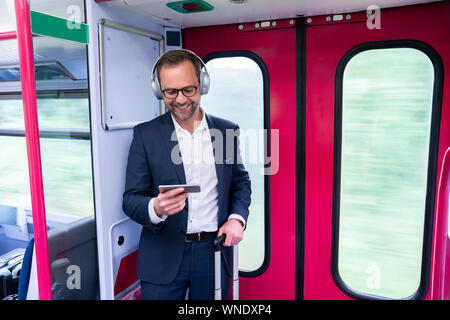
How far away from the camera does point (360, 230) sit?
107 inches

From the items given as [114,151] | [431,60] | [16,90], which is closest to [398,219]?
[431,60]

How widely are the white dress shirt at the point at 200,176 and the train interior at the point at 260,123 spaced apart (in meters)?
0.49

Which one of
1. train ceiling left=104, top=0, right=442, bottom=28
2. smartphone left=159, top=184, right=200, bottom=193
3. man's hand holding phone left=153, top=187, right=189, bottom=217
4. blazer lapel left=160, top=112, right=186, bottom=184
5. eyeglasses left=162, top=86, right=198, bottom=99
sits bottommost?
man's hand holding phone left=153, top=187, right=189, bottom=217

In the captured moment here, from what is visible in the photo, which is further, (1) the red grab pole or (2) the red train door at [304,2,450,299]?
(2) the red train door at [304,2,450,299]

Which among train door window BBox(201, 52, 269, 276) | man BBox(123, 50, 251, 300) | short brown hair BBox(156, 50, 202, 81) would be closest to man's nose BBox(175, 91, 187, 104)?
man BBox(123, 50, 251, 300)

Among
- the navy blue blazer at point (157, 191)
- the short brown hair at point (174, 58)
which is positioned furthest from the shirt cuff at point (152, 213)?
the short brown hair at point (174, 58)

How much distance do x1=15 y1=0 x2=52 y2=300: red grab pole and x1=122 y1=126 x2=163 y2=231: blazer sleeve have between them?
1.60 ft

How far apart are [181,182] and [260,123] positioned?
98 centimetres

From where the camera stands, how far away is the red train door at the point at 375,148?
2375 mm

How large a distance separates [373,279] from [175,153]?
72.1 inches

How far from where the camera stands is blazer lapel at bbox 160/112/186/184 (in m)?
2.15

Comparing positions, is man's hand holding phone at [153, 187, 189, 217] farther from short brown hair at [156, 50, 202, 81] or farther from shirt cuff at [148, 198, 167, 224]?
short brown hair at [156, 50, 202, 81]

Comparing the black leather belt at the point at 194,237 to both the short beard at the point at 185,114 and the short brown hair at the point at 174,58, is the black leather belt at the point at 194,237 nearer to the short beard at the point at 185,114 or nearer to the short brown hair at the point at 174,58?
the short beard at the point at 185,114

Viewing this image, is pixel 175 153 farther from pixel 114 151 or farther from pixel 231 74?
pixel 231 74
